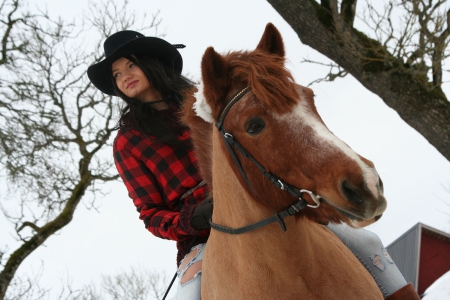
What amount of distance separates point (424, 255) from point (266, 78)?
23.1m

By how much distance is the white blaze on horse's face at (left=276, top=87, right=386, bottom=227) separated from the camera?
1.82 metres

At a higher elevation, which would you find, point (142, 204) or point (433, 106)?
point (433, 106)

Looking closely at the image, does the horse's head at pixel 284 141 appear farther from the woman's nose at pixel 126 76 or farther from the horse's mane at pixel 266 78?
the woman's nose at pixel 126 76

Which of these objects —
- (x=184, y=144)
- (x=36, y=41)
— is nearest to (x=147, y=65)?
(x=184, y=144)

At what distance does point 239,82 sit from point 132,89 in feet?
5.88

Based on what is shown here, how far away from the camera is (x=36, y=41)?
1274cm

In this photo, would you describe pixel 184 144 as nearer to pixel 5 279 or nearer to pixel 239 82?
pixel 239 82

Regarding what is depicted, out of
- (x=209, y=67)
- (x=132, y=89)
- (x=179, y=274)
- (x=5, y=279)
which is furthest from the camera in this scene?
(x=5, y=279)

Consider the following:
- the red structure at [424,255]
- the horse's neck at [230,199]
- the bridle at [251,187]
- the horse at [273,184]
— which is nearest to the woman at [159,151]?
the horse at [273,184]

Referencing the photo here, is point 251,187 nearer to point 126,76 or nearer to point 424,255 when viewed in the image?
point 126,76

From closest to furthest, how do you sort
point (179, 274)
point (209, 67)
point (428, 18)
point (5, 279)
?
point (209, 67), point (179, 274), point (428, 18), point (5, 279)

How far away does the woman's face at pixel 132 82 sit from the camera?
3.91 m

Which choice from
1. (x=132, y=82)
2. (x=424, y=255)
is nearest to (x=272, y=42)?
(x=132, y=82)

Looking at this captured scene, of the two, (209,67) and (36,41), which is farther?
(36,41)
